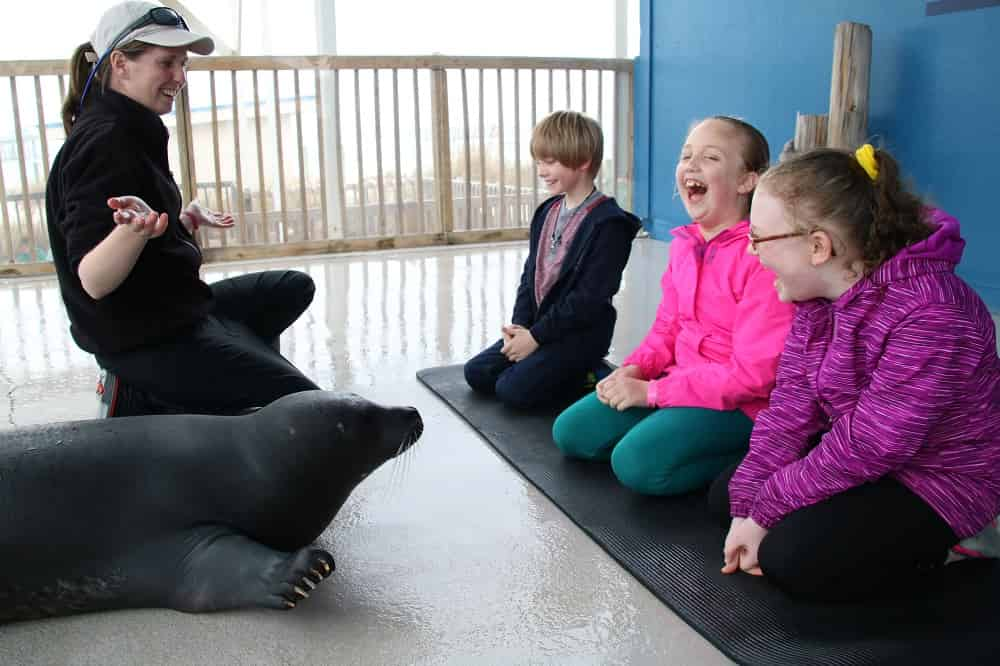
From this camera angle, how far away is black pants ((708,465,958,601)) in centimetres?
161

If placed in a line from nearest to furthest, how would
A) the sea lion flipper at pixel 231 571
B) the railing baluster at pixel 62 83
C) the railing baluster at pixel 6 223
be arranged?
the sea lion flipper at pixel 231 571 → the railing baluster at pixel 62 83 → the railing baluster at pixel 6 223

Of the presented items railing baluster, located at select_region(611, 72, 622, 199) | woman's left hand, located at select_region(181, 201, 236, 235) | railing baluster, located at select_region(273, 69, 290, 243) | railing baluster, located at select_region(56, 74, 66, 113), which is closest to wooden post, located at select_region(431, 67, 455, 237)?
railing baluster, located at select_region(273, 69, 290, 243)

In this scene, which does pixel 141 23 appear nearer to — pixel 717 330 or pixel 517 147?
pixel 717 330

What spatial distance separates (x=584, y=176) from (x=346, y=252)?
10.8 feet

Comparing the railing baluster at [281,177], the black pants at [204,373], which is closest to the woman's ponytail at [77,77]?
the black pants at [204,373]

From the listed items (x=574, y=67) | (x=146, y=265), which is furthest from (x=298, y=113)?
(x=146, y=265)

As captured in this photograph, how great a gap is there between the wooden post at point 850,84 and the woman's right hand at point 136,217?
325 centimetres

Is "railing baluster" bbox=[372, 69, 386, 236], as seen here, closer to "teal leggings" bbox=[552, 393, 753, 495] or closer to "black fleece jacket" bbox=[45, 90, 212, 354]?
"black fleece jacket" bbox=[45, 90, 212, 354]

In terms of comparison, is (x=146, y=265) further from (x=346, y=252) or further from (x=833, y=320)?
(x=346, y=252)

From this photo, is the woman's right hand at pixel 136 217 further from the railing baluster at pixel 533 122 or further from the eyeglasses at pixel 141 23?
the railing baluster at pixel 533 122

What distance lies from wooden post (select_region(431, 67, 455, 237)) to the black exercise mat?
417 centimetres

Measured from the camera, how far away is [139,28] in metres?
2.13

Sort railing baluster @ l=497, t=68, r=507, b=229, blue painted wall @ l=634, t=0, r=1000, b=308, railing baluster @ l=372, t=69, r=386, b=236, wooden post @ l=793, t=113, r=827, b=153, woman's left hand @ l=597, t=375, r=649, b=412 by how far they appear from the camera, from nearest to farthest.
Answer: woman's left hand @ l=597, t=375, r=649, b=412, blue painted wall @ l=634, t=0, r=1000, b=308, wooden post @ l=793, t=113, r=827, b=153, railing baluster @ l=372, t=69, r=386, b=236, railing baluster @ l=497, t=68, r=507, b=229

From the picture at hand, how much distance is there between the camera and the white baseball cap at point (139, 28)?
84.0 inches
